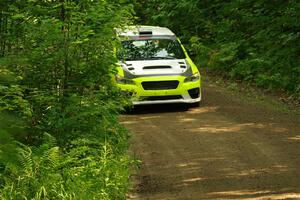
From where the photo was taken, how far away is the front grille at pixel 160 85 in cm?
1342

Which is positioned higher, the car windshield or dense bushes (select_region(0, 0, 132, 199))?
dense bushes (select_region(0, 0, 132, 199))

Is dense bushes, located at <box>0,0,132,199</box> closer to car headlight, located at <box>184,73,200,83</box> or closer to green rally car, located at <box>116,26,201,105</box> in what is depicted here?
green rally car, located at <box>116,26,201,105</box>

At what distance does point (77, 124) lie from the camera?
758 cm

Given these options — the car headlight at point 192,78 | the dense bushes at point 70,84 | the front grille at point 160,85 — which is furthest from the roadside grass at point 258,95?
the dense bushes at point 70,84

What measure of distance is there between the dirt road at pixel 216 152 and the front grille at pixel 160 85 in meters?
0.60

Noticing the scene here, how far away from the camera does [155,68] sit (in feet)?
44.6

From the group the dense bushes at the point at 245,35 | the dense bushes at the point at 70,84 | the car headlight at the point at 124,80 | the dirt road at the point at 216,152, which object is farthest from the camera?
the dense bushes at the point at 245,35

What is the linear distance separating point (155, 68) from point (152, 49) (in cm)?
79

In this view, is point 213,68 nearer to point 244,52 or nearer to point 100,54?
point 244,52

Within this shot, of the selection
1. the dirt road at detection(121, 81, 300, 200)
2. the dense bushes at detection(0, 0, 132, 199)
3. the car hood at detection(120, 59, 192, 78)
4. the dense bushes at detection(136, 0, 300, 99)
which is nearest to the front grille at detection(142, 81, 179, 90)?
the car hood at detection(120, 59, 192, 78)

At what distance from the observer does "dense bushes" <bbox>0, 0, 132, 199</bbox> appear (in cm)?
682

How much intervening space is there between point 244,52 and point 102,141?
12796mm

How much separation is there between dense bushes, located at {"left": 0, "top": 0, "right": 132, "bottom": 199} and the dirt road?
75 centimetres

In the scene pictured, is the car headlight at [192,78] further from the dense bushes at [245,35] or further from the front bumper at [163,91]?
the dense bushes at [245,35]
